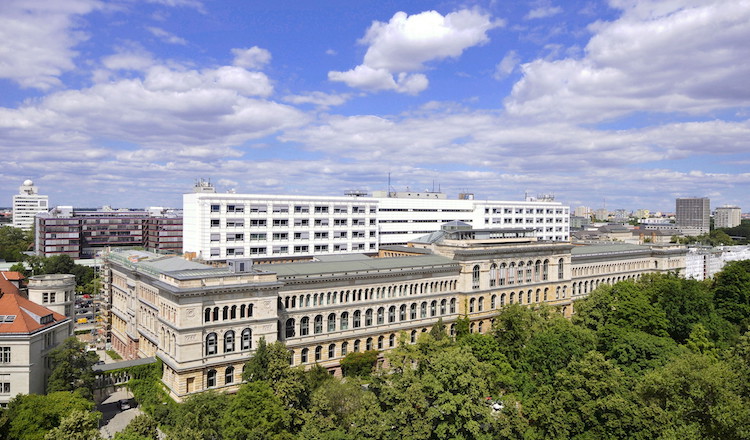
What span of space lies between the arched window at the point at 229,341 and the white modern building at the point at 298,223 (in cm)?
4084

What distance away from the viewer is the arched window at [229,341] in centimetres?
6875

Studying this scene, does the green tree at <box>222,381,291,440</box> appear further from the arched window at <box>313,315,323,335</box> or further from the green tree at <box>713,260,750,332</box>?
the green tree at <box>713,260,750,332</box>

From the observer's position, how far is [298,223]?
382ft

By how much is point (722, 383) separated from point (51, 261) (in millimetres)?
163762

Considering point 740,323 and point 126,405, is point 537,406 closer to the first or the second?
point 126,405

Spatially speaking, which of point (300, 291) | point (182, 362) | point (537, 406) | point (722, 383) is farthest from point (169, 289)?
point (722, 383)

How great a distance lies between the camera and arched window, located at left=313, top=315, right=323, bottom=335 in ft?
265

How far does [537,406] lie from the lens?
5609cm

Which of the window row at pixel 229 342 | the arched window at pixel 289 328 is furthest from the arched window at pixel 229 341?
the arched window at pixel 289 328

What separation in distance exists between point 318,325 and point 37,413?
1516 inches

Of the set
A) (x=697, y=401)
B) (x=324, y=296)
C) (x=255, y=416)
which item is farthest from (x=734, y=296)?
(x=255, y=416)

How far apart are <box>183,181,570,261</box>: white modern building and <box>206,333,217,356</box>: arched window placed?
41.5 meters

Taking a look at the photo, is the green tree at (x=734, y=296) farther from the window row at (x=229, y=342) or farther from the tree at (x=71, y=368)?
the tree at (x=71, y=368)

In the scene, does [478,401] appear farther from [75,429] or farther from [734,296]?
[734,296]
